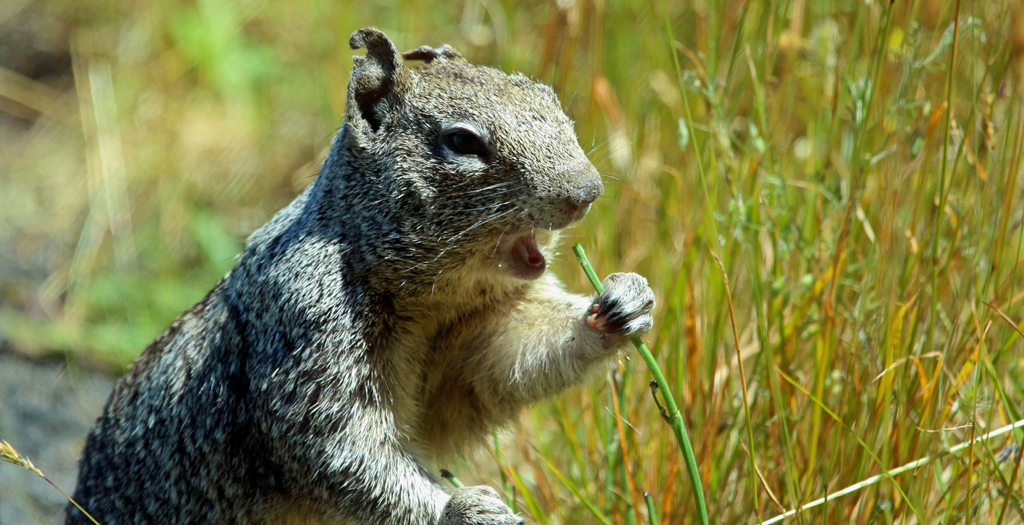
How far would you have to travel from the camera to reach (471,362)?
2.78 m

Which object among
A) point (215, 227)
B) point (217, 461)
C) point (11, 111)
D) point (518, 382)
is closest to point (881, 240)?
point (518, 382)

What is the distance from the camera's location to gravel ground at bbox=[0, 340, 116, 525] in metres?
3.95

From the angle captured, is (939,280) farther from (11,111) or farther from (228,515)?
(11,111)

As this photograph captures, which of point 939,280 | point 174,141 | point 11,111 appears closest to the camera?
point 939,280

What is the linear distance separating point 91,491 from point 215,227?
3.04 m

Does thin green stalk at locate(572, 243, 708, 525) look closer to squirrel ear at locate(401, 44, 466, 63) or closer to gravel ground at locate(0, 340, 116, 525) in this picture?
squirrel ear at locate(401, 44, 466, 63)

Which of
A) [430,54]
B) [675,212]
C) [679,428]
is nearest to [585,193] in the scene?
[679,428]

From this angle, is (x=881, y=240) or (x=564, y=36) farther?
(x=564, y=36)

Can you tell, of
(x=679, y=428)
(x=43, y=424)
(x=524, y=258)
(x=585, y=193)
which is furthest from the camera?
(x=43, y=424)

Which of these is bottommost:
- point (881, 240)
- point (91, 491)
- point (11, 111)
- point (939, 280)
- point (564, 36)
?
point (939, 280)

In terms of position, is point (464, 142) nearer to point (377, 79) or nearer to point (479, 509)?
point (377, 79)

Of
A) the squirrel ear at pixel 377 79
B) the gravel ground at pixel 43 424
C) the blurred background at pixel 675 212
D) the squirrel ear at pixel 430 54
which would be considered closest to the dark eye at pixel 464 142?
the squirrel ear at pixel 377 79

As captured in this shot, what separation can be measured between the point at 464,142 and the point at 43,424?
326 centimetres

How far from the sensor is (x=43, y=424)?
4.45 meters
